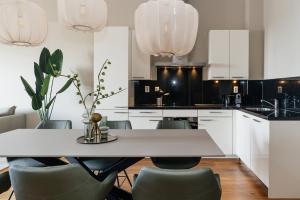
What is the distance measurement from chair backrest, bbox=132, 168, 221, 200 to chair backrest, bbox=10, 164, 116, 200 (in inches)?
14.7

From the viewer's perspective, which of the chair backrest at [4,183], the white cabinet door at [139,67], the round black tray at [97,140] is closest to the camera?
the chair backrest at [4,183]

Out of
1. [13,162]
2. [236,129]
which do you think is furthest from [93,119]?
[236,129]

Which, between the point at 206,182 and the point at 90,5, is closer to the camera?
the point at 206,182

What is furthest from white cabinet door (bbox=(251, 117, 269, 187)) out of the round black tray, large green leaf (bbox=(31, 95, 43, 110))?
large green leaf (bbox=(31, 95, 43, 110))

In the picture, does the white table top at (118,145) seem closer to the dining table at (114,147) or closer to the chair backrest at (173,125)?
the dining table at (114,147)

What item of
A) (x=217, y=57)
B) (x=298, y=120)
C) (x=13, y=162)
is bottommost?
(x=13, y=162)

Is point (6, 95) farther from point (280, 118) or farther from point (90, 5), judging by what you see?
point (280, 118)

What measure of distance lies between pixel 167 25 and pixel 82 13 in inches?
31.5

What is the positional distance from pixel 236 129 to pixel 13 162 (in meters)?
3.37

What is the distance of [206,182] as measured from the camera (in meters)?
1.42

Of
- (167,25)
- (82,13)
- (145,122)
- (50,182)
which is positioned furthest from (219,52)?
(50,182)

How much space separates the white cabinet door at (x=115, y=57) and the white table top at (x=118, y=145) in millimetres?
1717

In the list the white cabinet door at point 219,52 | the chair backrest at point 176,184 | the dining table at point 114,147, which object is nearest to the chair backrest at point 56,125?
the dining table at point 114,147

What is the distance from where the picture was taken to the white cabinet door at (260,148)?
2770mm
